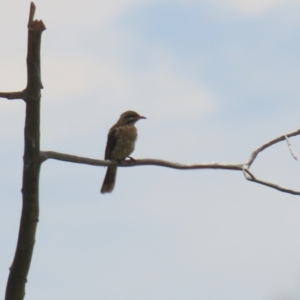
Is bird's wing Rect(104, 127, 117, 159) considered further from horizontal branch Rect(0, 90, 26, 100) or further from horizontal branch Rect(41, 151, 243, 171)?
horizontal branch Rect(0, 90, 26, 100)

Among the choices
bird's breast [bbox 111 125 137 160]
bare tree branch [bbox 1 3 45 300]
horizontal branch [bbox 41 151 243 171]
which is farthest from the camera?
bird's breast [bbox 111 125 137 160]

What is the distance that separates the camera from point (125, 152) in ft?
31.6

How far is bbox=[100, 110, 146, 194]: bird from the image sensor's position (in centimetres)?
970

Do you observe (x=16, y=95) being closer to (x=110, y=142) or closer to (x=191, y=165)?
(x=191, y=165)

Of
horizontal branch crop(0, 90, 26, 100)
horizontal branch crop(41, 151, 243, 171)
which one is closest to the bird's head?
horizontal branch crop(41, 151, 243, 171)

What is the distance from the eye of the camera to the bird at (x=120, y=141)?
970 centimetres

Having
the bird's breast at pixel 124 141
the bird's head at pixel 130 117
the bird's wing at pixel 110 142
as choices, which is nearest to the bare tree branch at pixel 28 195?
the bird's breast at pixel 124 141

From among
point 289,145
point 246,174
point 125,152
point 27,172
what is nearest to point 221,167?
point 246,174

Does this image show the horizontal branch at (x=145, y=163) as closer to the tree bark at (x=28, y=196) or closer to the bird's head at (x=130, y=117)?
the tree bark at (x=28, y=196)

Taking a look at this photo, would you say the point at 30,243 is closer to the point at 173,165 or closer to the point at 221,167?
the point at 173,165

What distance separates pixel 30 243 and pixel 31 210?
152 millimetres

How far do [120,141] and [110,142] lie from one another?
0.94 feet

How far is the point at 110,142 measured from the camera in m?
10.1

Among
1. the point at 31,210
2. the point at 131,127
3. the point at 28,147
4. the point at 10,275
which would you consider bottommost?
the point at 10,275
